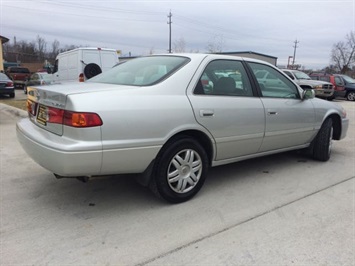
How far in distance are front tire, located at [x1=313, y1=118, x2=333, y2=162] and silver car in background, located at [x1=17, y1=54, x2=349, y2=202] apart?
0.66 meters

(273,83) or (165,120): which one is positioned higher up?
(273,83)

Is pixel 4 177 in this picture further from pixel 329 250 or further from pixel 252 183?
pixel 329 250

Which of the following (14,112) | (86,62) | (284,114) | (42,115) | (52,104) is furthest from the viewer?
(86,62)

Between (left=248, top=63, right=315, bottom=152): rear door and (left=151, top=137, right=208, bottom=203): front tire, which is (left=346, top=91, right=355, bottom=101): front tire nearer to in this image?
(left=248, top=63, right=315, bottom=152): rear door

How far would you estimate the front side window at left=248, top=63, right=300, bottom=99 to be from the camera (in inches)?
162

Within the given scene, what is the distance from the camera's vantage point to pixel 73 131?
2.69 metres

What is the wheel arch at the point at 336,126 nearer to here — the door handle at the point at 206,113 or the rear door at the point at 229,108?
the rear door at the point at 229,108

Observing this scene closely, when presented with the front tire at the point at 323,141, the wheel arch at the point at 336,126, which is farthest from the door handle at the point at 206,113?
the wheel arch at the point at 336,126

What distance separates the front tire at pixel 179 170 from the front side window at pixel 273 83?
133cm

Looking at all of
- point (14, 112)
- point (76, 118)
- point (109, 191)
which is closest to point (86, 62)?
point (14, 112)

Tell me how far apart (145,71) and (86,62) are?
29.9 ft

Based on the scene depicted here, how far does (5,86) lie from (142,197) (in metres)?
14.2

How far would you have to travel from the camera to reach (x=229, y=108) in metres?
3.56

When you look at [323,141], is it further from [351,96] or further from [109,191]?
[351,96]
